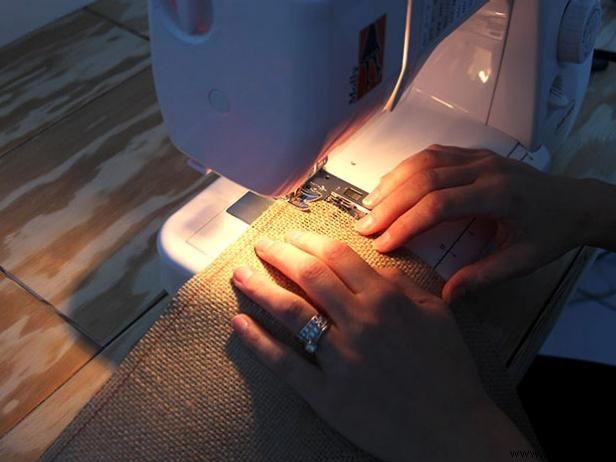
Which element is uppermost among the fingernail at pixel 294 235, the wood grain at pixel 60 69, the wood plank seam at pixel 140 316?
the fingernail at pixel 294 235

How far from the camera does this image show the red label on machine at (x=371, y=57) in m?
0.48

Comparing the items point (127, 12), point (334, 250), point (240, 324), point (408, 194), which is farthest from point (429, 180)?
point (127, 12)

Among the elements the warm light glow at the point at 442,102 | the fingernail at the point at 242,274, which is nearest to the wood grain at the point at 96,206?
the fingernail at the point at 242,274

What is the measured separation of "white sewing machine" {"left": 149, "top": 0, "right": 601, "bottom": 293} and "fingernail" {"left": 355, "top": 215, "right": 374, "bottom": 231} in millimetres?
34

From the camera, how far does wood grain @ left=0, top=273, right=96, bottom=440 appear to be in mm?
743

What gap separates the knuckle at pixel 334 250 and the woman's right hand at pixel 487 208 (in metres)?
0.06

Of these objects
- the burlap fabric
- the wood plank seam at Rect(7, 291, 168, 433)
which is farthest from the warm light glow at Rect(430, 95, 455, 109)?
the wood plank seam at Rect(7, 291, 168, 433)

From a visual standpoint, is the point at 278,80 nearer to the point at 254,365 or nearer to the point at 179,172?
the point at 254,365

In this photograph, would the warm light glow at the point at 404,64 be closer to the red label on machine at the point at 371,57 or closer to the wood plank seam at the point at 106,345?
the red label on machine at the point at 371,57

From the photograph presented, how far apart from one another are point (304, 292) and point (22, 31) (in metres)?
0.98

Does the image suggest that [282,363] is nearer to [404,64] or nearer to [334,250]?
Answer: [334,250]

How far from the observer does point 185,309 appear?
609 millimetres

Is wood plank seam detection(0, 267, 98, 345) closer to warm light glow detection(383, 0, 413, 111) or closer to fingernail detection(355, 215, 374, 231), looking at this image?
fingernail detection(355, 215, 374, 231)

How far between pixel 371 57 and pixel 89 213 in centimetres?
59
